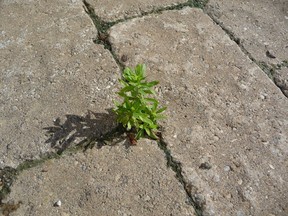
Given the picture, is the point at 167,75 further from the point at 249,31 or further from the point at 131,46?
the point at 249,31

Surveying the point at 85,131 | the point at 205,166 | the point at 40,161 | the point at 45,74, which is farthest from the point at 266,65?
the point at 40,161

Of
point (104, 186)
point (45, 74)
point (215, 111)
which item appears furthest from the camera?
point (45, 74)

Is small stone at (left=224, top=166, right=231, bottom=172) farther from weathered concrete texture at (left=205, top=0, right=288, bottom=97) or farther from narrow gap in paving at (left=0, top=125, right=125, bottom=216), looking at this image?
weathered concrete texture at (left=205, top=0, right=288, bottom=97)

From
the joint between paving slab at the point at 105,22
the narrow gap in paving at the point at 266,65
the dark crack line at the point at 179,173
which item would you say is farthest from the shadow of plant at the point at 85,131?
the narrow gap in paving at the point at 266,65

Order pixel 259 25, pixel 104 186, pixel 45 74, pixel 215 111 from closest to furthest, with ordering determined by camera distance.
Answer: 1. pixel 104 186
2. pixel 215 111
3. pixel 45 74
4. pixel 259 25

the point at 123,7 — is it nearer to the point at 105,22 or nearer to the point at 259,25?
the point at 105,22

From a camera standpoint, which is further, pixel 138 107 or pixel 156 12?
pixel 156 12

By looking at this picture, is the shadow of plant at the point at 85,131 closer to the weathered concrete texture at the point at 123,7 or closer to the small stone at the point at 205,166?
the small stone at the point at 205,166

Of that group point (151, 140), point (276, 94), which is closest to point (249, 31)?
point (276, 94)
